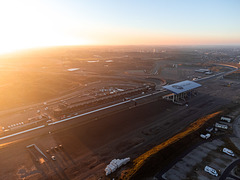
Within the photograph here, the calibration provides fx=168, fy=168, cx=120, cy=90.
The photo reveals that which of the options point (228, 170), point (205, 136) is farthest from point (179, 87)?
point (228, 170)

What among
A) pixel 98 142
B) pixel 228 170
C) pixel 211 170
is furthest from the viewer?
pixel 98 142

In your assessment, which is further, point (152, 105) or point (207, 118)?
point (152, 105)

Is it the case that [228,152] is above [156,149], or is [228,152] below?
below

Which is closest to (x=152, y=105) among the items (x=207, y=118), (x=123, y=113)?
(x=123, y=113)

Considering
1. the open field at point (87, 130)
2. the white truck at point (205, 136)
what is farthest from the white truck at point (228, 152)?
the open field at point (87, 130)


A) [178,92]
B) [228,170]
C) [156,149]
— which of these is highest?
[178,92]

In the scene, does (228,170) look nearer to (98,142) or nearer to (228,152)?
(228,152)

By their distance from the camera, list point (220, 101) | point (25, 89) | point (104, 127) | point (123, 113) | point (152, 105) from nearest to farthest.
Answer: point (104, 127)
point (123, 113)
point (152, 105)
point (220, 101)
point (25, 89)

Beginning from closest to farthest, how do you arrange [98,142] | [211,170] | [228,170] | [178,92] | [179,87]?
1. [211,170]
2. [228,170]
3. [98,142]
4. [178,92]
5. [179,87]

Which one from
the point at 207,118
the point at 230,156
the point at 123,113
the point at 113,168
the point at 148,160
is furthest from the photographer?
the point at 123,113

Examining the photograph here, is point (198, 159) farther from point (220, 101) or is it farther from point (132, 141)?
point (220, 101)
